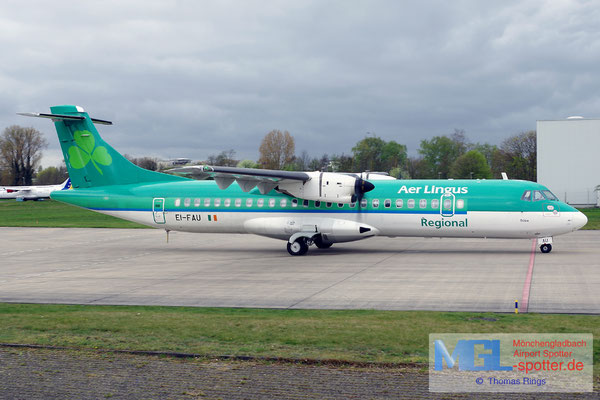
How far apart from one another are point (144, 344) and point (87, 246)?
2086 cm

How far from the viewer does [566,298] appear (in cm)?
1429

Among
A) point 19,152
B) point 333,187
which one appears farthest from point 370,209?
point 19,152

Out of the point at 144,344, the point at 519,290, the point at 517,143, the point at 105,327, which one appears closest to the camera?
the point at 144,344

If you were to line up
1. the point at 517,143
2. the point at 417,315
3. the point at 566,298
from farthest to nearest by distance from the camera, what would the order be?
the point at 517,143 → the point at 566,298 → the point at 417,315

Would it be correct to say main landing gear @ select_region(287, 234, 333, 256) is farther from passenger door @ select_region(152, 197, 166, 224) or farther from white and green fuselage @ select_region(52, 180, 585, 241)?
passenger door @ select_region(152, 197, 166, 224)

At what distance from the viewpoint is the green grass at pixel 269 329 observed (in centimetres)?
1007

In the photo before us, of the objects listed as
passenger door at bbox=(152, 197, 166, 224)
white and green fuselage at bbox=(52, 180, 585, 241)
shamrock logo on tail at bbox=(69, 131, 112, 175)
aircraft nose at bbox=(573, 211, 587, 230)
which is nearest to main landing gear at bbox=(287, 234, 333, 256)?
white and green fuselage at bbox=(52, 180, 585, 241)

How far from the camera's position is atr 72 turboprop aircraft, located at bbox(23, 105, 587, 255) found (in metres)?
23.5

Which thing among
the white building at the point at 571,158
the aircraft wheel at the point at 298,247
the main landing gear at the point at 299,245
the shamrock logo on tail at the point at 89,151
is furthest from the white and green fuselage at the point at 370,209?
the white building at the point at 571,158

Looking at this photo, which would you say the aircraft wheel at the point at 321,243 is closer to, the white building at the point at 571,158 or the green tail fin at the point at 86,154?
the green tail fin at the point at 86,154

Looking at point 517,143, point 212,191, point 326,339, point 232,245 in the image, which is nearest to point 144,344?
point 326,339

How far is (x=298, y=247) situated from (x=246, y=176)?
12.2ft

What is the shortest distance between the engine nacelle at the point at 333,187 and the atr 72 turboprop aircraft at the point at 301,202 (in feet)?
0.14

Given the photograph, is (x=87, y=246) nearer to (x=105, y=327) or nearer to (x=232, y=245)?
(x=232, y=245)
